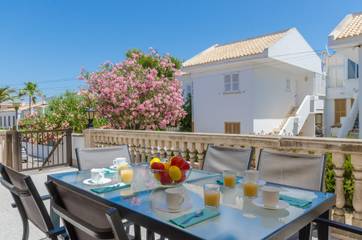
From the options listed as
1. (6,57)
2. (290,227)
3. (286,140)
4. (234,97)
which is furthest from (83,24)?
(290,227)

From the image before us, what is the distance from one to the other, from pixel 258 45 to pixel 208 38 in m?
6.13

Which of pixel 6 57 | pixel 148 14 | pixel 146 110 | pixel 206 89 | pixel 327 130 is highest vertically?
pixel 148 14

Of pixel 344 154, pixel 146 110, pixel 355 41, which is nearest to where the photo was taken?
pixel 344 154

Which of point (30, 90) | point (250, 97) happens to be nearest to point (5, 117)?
point (30, 90)

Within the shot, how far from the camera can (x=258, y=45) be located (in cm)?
1234

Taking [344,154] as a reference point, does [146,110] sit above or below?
above

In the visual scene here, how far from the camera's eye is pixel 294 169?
88.4 inches

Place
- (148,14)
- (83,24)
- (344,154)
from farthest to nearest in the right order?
(83,24) < (148,14) < (344,154)

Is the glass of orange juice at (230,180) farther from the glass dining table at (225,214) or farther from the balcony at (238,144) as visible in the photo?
the balcony at (238,144)

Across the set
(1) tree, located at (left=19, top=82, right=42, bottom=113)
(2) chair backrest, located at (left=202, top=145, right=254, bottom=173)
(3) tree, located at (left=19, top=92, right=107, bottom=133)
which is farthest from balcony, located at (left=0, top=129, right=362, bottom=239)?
(1) tree, located at (left=19, top=82, right=42, bottom=113)

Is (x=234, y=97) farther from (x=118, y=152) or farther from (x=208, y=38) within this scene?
(x=118, y=152)

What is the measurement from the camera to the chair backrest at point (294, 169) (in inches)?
82.4

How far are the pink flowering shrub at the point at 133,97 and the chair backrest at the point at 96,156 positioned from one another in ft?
16.0

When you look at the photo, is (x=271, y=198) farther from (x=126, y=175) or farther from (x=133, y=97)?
(x=133, y=97)
